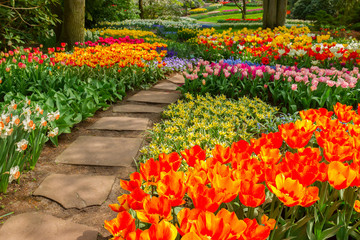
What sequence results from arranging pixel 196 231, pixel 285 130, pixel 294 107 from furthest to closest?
pixel 294 107 → pixel 285 130 → pixel 196 231

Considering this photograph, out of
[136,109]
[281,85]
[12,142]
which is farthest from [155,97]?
[12,142]

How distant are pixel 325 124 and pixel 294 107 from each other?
243 centimetres

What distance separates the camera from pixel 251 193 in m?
1.09

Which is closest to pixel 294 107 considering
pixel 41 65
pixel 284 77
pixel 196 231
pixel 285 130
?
pixel 284 77

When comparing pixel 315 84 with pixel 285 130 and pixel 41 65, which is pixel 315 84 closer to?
pixel 285 130

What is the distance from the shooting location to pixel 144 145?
3.41 meters

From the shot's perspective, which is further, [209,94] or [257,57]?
[257,57]

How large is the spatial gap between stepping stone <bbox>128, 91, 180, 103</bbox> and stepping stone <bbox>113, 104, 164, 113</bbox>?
23 cm

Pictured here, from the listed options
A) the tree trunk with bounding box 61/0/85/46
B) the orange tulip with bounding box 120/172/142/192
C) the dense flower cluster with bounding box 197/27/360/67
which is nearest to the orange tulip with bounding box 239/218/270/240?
the orange tulip with bounding box 120/172/142/192

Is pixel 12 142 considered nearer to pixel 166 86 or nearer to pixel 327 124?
pixel 327 124

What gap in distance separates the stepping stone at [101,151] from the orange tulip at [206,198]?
195cm

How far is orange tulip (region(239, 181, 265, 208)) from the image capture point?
1055 millimetres

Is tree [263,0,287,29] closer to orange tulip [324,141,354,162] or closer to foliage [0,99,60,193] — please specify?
foliage [0,99,60,193]

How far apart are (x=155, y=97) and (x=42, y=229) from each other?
3.20 m
